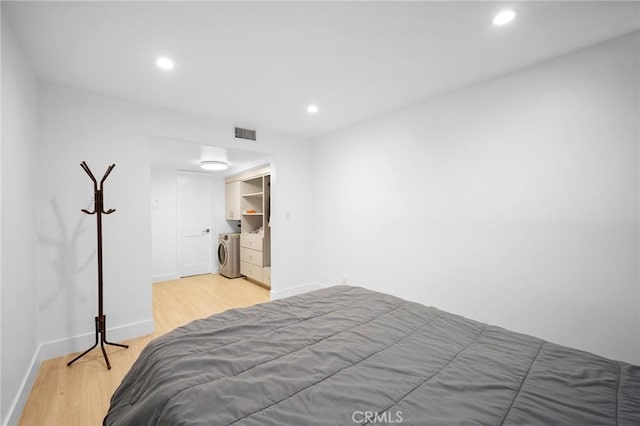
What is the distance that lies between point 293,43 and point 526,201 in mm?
2301

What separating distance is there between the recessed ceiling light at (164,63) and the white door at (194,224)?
3.94 meters

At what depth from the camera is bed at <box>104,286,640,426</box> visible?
89 centimetres

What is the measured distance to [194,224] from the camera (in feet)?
19.7

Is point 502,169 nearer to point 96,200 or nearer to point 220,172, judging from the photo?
point 96,200

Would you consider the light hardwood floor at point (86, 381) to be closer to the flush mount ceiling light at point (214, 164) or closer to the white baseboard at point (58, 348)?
the white baseboard at point (58, 348)

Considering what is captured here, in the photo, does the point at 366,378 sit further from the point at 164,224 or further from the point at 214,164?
the point at 164,224

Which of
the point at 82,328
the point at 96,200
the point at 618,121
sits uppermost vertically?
the point at 618,121

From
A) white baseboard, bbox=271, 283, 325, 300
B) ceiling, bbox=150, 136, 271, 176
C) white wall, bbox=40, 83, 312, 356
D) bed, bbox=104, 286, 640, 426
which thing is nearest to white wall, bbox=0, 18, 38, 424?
white wall, bbox=40, 83, 312, 356

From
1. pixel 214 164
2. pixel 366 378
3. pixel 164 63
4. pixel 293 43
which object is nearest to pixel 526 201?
pixel 366 378

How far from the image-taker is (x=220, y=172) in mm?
6180

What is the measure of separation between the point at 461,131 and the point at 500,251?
48.3 inches

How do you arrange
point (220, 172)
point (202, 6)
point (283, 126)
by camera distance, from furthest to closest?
point (220, 172) → point (283, 126) → point (202, 6)

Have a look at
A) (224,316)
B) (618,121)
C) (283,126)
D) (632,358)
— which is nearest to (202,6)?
(224,316)

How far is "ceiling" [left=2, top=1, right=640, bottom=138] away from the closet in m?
2.53
